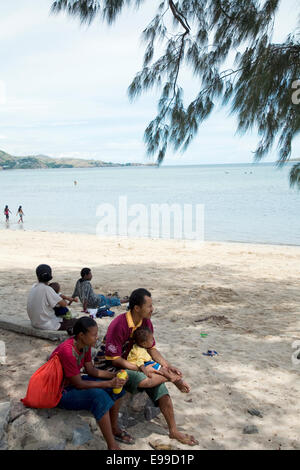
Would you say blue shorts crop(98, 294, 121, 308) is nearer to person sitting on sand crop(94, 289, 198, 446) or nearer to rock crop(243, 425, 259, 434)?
person sitting on sand crop(94, 289, 198, 446)

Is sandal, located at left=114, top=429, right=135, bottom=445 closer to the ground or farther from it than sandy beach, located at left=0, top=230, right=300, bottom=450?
farther from it

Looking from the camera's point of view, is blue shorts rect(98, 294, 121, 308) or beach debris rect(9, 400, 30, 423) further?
blue shorts rect(98, 294, 121, 308)

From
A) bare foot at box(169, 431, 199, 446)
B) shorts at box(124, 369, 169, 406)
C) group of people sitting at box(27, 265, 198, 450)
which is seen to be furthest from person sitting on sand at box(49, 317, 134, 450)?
bare foot at box(169, 431, 199, 446)

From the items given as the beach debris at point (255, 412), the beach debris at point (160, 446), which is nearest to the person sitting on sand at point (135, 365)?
the beach debris at point (160, 446)

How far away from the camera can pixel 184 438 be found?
320 cm

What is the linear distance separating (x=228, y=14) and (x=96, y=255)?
901 centimetres

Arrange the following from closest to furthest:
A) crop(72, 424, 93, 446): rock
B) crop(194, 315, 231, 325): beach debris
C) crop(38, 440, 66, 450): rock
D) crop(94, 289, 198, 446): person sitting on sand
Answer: crop(38, 440, 66, 450): rock
crop(72, 424, 93, 446): rock
crop(94, 289, 198, 446): person sitting on sand
crop(194, 315, 231, 325): beach debris

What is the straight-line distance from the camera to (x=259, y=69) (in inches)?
212

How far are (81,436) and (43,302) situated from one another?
1.86 metres

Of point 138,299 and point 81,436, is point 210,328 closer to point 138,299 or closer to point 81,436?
point 138,299

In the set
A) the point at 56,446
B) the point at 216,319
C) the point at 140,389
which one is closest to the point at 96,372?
the point at 140,389

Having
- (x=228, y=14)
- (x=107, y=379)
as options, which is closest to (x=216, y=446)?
(x=107, y=379)

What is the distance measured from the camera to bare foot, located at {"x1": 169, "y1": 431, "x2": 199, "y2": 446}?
10.5ft
